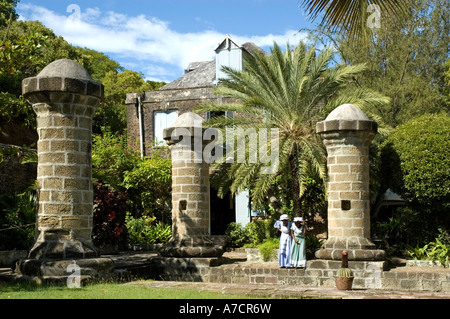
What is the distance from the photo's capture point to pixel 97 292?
321 inches

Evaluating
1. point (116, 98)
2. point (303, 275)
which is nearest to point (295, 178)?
point (303, 275)

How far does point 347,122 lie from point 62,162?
21.7ft

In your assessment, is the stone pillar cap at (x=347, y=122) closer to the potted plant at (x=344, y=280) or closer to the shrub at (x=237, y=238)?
the potted plant at (x=344, y=280)

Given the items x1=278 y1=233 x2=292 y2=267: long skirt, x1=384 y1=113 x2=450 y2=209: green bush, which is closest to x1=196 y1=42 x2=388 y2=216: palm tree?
x1=384 y1=113 x2=450 y2=209: green bush

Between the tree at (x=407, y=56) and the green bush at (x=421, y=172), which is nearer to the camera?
the green bush at (x=421, y=172)

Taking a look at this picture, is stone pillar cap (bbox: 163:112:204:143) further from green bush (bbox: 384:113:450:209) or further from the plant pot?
green bush (bbox: 384:113:450:209)

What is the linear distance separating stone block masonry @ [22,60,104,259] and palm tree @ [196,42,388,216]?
6937mm

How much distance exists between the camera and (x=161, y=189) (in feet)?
72.4

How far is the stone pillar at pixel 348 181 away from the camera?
12758 millimetres

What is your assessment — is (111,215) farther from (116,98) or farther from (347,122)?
(116,98)

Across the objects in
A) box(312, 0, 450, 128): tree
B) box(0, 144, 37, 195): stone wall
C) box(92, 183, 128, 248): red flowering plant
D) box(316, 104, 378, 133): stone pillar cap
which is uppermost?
box(312, 0, 450, 128): tree

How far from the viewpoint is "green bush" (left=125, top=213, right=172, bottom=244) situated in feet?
67.3

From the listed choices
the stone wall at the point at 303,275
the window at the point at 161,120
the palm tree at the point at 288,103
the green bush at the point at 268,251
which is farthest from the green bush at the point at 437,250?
the window at the point at 161,120

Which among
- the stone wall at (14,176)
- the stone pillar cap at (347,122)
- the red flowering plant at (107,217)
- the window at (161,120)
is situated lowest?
the red flowering plant at (107,217)
